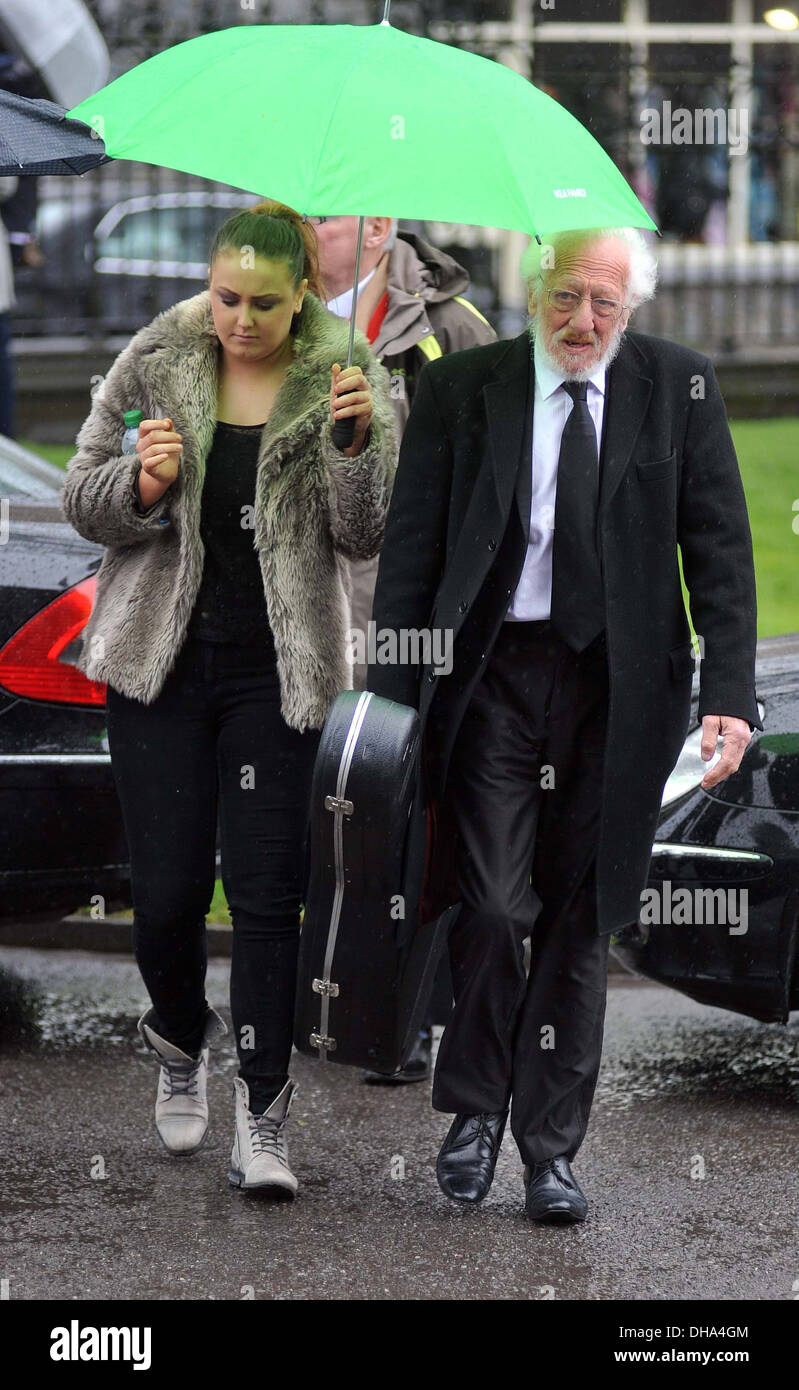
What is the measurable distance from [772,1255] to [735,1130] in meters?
0.77

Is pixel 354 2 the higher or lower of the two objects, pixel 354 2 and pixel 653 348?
the higher

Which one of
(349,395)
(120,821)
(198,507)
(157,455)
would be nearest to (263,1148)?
(120,821)

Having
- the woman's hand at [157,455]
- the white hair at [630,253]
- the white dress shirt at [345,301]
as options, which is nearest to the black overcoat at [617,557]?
the white hair at [630,253]

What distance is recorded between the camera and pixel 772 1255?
3.85 m

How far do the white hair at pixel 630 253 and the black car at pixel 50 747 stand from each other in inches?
58.7

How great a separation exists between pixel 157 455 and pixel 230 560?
0.29 meters

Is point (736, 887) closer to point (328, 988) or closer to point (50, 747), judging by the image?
point (328, 988)

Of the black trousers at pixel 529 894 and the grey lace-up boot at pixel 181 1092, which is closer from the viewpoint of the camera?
the black trousers at pixel 529 894

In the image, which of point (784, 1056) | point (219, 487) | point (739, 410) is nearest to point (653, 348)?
point (219, 487)

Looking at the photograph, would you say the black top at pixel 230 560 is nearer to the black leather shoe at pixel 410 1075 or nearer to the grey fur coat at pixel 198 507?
the grey fur coat at pixel 198 507

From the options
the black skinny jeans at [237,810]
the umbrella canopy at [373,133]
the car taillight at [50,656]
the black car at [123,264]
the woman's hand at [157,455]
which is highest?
the black car at [123,264]

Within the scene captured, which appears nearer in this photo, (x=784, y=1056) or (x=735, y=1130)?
(x=735, y=1130)

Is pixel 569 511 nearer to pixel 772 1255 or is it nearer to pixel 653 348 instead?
pixel 653 348

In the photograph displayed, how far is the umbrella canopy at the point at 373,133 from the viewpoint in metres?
3.50
